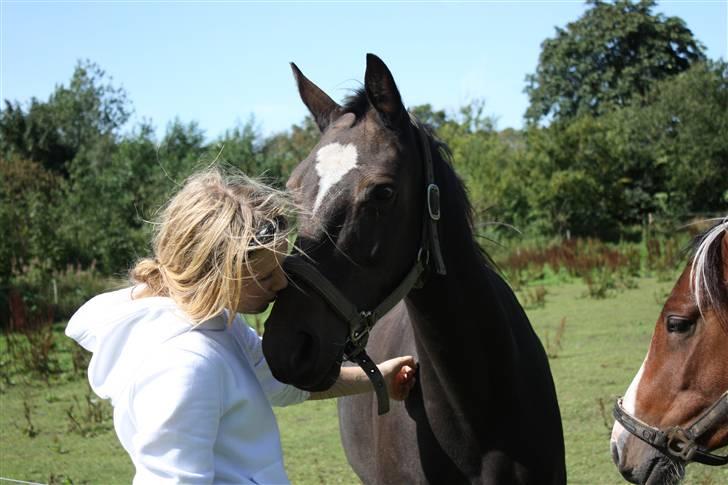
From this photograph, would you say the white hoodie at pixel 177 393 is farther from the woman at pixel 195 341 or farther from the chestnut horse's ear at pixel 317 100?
the chestnut horse's ear at pixel 317 100

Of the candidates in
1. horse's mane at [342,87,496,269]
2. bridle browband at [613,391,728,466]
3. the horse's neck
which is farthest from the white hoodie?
bridle browband at [613,391,728,466]

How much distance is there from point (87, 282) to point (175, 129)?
1227cm

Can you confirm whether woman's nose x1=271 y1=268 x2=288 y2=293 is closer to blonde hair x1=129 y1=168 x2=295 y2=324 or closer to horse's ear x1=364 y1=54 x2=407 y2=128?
blonde hair x1=129 y1=168 x2=295 y2=324

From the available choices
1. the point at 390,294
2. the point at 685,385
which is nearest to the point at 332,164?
the point at 390,294

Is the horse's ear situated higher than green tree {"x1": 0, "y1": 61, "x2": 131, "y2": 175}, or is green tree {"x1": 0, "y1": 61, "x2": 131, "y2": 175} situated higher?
green tree {"x1": 0, "y1": 61, "x2": 131, "y2": 175}

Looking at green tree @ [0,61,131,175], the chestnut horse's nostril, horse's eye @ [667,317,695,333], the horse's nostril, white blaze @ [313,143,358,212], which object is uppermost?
green tree @ [0,61,131,175]

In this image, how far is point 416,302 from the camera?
9.29 ft

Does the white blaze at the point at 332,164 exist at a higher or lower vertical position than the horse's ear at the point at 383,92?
lower

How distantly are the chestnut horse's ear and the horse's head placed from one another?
129 millimetres

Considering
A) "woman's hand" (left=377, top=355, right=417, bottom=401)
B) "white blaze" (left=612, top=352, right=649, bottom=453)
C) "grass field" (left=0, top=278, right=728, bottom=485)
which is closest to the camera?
"white blaze" (left=612, top=352, right=649, bottom=453)

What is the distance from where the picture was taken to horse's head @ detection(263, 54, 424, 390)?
231 cm

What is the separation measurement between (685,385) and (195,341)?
1625 millimetres

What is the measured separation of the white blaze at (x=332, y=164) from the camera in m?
2.52

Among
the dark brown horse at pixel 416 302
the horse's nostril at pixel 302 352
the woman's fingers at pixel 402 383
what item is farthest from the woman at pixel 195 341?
the woman's fingers at pixel 402 383
